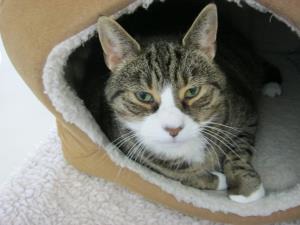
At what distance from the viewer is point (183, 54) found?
117 centimetres

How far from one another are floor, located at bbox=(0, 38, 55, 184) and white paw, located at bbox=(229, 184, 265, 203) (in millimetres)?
847

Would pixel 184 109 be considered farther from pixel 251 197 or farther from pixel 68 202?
pixel 68 202

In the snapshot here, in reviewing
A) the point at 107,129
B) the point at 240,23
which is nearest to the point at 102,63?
the point at 107,129

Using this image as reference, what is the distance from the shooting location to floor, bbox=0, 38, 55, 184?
1786 millimetres

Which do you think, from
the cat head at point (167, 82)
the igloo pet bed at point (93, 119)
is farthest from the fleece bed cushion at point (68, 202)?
the cat head at point (167, 82)

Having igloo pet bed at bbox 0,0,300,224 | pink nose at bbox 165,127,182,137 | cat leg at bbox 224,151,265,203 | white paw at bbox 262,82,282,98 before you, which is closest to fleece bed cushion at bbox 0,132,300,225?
igloo pet bed at bbox 0,0,300,224

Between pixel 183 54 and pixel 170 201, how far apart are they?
1.45 feet

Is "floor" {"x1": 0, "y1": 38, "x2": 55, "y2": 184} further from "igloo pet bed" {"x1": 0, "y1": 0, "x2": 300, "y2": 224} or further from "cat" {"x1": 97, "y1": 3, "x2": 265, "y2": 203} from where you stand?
"cat" {"x1": 97, "y1": 3, "x2": 265, "y2": 203}

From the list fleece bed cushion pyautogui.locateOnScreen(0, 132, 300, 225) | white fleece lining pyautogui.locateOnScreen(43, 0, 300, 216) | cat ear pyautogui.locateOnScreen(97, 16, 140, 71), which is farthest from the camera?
fleece bed cushion pyautogui.locateOnScreen(0, 132, 300, 225)

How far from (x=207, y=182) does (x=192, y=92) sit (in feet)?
1.06

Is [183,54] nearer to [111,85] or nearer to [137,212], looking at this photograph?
[111,85]

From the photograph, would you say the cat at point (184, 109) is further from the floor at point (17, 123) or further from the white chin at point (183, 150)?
the floor at point (17, 123)

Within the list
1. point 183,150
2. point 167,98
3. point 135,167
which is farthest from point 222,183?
point 167,98

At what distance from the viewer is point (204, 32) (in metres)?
1.13
